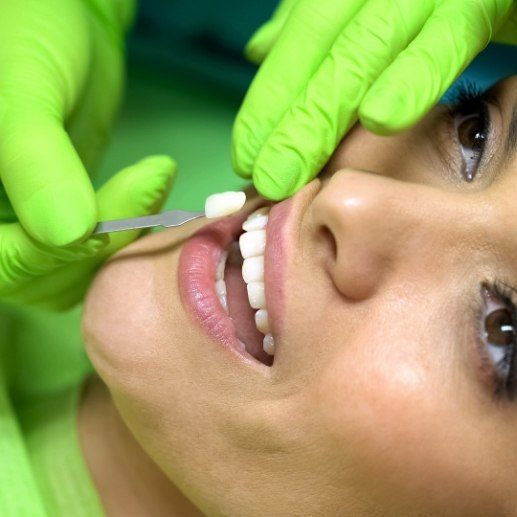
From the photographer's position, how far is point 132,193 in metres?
1.18

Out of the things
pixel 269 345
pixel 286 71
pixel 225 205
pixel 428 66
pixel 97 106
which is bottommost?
pixel 97 106

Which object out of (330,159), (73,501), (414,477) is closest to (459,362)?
(414,477)

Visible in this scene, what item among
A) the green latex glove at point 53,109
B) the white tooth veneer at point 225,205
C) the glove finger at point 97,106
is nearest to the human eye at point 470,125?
the white tooth veneer at point 225,205

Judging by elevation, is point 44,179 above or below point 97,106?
above

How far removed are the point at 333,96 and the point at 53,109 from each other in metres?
0.45

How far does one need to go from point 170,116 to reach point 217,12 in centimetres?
32

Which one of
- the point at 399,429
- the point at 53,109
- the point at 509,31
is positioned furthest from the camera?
the point at 509,31

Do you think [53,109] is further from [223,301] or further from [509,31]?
[509,31]

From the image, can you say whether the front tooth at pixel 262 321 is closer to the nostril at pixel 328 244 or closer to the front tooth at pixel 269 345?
the front tooth at pixel 269 345

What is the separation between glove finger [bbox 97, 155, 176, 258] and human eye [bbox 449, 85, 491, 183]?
1.59ft

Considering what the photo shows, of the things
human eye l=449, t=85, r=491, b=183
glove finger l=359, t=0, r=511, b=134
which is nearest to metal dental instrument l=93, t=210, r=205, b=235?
glove finger l=359, t=0, r=511, b=134

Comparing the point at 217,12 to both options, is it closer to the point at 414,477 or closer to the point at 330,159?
the point at 330,159

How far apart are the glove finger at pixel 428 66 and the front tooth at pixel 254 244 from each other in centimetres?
23

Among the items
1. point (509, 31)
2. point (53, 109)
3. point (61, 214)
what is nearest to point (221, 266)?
point (61, 214)
